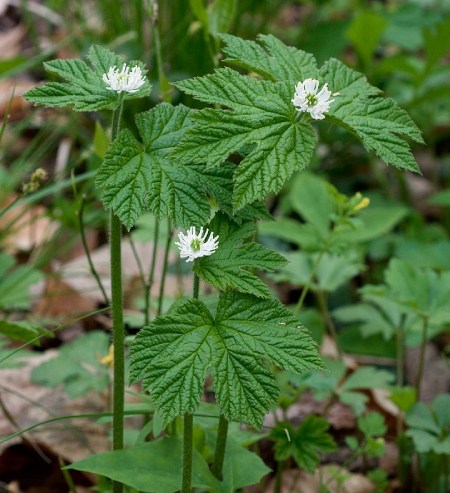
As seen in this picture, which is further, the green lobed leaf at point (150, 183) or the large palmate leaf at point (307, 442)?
the large palmate leaf at point (307, 442)

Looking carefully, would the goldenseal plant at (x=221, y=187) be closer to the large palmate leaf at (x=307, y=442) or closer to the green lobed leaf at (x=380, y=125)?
the green lobed leaf at (x=380, y=125)

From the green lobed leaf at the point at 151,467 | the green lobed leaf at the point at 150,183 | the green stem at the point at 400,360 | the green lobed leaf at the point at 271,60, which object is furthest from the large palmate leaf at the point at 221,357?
the green stem at the point at 400,360

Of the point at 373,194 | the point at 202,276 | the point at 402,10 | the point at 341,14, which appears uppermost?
the point at 341,14

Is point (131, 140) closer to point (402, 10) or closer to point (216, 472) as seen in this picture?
point (216, 472)

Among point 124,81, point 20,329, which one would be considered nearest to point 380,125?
point 124,81

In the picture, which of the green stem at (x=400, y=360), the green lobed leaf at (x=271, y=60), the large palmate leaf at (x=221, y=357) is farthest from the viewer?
the green stem at (x=400, y=360)

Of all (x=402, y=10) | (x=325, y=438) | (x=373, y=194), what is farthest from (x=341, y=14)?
(x=325, y=438)

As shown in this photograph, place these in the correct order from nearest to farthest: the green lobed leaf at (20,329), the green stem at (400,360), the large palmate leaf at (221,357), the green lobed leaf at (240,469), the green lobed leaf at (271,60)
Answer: the large palmate leaf at (221,357) → the green lobed leaf at (271,60) → the green lobed leaf at (240,469) → the green lobed leaf at (20,329) → the green stem at (400,360)
